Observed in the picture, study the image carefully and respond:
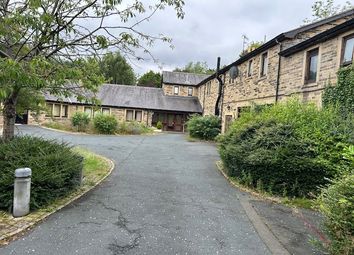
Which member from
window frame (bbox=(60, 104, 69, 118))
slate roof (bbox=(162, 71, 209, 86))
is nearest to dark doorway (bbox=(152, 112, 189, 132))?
slate roof (bbox=(162, 71, 209, 86))

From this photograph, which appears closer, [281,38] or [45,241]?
[45,241]

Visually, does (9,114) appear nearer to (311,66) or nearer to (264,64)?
(311,66)

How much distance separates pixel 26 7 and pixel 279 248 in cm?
678

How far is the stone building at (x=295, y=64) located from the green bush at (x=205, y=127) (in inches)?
55.7

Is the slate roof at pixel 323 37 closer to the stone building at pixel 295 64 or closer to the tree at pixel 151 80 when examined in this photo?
the stone building at pixel 295 64

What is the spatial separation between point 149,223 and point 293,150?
4263 millimetres

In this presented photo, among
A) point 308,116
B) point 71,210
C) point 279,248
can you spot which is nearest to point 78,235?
point 71,210

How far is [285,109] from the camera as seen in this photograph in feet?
32.1

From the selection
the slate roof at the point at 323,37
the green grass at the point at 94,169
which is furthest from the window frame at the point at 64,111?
the slate roof at the point at 323,37

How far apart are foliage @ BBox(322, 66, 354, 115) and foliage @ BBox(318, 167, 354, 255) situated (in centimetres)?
615

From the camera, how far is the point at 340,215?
13.3 ft

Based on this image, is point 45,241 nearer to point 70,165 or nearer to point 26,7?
point 70,165

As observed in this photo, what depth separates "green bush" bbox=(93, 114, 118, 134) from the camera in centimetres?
2597

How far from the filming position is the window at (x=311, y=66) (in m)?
12.7
